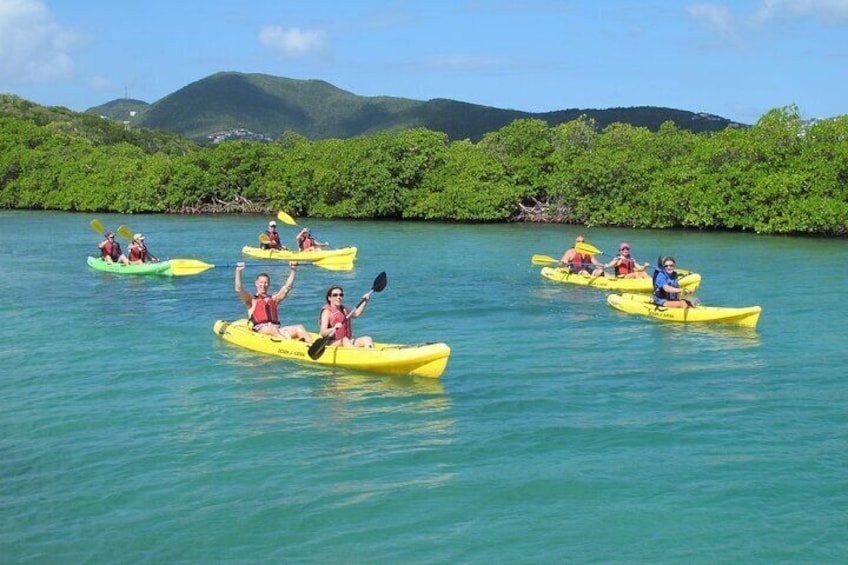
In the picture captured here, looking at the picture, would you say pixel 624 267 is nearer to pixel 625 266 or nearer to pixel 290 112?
pixel 625 266

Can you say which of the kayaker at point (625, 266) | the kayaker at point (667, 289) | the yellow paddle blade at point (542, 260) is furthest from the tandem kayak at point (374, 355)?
the yellow paddle blade at point (542, 260)

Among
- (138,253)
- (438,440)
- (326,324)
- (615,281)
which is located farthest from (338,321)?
(138,253)

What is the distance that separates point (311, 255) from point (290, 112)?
462ft

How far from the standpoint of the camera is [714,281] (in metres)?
22.8

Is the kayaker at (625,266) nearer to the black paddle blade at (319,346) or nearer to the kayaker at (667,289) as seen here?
the kayaker at (667,289)

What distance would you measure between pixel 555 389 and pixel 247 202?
40.9 meters

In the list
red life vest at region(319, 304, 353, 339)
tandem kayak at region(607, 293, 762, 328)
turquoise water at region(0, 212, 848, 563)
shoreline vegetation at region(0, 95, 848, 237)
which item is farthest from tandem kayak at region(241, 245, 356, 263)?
shoreline vegetation at region(0, 95, 848, 237)

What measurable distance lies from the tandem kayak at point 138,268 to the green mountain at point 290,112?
8942 centimetres

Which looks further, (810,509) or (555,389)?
(555,389)

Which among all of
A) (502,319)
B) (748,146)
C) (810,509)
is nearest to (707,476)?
(810,509)

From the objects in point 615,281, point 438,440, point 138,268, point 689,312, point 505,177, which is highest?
point 505,177

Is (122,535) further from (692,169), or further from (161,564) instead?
(692,169)

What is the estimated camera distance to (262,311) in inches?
581

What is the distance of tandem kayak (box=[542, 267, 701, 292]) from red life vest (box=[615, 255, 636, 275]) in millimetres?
279
